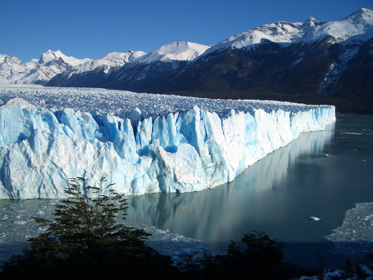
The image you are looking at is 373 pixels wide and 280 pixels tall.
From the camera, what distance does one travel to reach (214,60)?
58.5m

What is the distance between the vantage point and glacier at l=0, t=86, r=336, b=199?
674 cm

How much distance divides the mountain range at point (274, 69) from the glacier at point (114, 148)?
30.0 m

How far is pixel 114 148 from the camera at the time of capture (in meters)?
7.54

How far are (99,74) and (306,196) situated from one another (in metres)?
71.2

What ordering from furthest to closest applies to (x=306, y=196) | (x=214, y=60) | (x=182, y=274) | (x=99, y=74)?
(x=99, y=74)
(x=214, y=60)
(x=306, y=196)
(x=182, y=274)

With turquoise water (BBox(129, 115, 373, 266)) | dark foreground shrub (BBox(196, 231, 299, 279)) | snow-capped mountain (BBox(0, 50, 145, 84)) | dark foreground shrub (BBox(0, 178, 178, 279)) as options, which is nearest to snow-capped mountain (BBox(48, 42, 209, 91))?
snow-capped mountain (BBox(0, 50, 145, 84))

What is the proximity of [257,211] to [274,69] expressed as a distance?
154ft

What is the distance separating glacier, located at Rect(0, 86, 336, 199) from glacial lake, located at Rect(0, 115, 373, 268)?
35 cm

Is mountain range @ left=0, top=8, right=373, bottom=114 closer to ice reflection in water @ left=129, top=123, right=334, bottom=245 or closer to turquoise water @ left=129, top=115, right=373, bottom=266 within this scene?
turquoise water @ left=129, top=115, right=373, bottom=266

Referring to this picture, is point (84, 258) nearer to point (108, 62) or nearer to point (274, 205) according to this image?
point (274, 205)

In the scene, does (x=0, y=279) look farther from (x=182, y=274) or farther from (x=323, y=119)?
(x=323, y=119)

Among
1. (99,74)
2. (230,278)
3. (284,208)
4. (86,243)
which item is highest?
(99,74)

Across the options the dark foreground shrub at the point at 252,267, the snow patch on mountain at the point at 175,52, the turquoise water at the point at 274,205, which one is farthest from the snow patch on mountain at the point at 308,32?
the dark foreground shrub at the point at 252,267

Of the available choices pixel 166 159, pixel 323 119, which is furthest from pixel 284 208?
pixel 323 119
